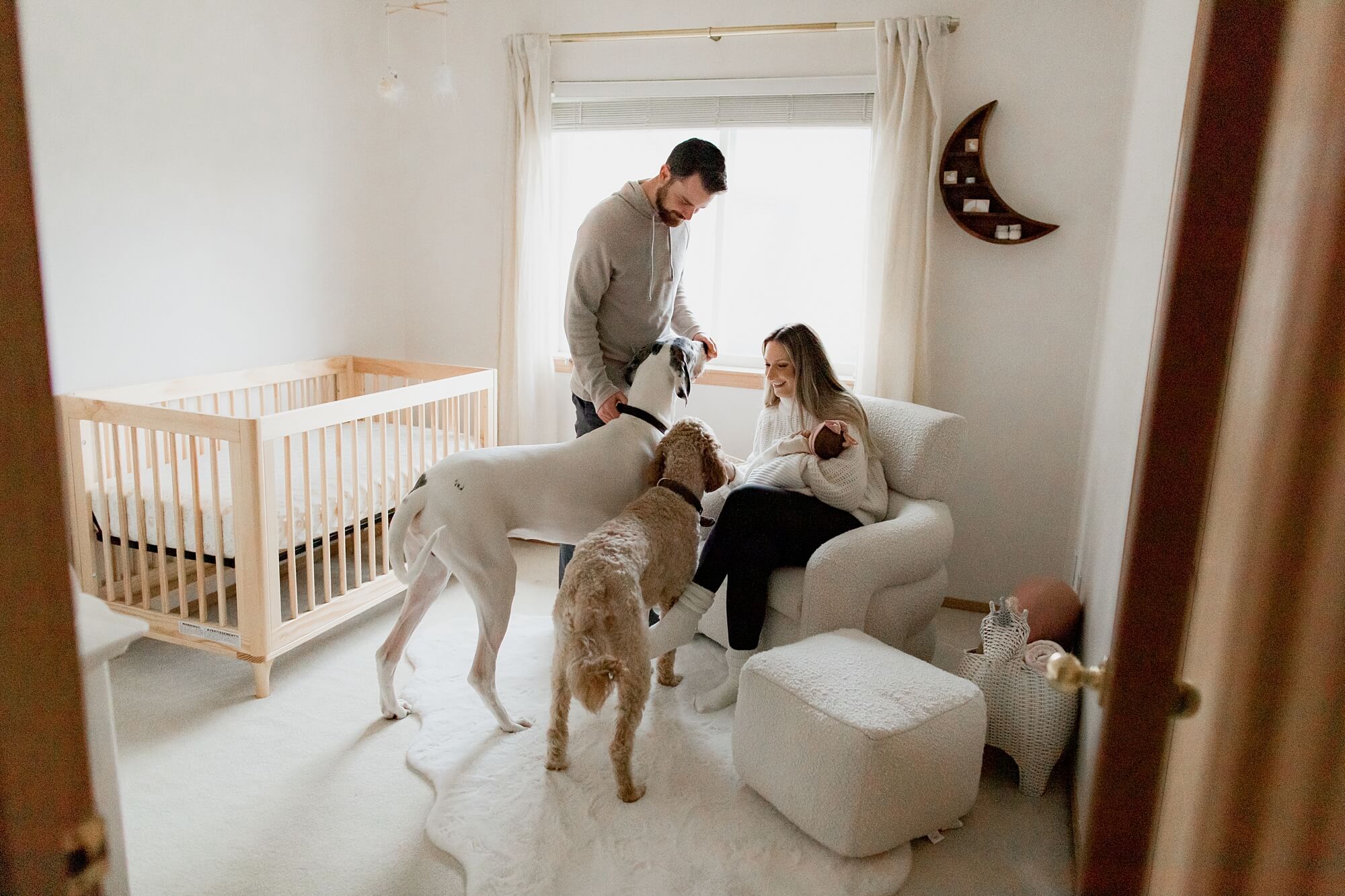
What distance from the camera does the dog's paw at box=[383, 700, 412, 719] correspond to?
7.78 feet

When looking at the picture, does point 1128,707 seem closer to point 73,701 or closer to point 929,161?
point 73,701

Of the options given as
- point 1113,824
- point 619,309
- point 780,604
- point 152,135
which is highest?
point 152,135

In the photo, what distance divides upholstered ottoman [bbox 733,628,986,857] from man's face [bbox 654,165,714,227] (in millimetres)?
1265

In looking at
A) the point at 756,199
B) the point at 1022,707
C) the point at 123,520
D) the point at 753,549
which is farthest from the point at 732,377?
the point at 123,520

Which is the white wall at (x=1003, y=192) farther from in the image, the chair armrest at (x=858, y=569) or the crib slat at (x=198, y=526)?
the crib slat at (x=198, y=526)

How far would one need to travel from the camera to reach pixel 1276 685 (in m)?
0.68

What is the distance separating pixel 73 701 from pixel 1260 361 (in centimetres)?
96

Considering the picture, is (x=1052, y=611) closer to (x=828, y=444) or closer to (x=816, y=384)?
(x=828, y=444)

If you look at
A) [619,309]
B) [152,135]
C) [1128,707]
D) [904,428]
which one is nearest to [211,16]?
[152,135]

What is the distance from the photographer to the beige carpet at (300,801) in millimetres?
1772

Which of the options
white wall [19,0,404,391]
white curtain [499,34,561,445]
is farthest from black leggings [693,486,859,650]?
white wall [19,0,404,391]

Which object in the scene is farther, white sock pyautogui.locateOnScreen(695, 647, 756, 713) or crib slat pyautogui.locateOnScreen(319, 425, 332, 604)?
crib slat pyautogui.locateOnScreen(319, 425, 332, 604)

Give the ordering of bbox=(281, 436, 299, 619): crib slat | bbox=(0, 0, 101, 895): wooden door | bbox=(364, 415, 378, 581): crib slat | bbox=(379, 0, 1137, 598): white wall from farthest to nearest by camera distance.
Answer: bbox=(379, 0, 1137, 598): white wall < bbox=(364, 415, 378, 581): crib slat < bbox=(281, 436, 299, 619): crib slat < bbox=(0, 0, 101, 895): wooden door

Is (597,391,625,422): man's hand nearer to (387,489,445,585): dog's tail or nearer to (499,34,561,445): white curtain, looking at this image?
(387,489,445,585): dog's tail
